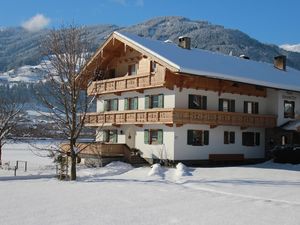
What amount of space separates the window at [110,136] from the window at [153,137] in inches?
164

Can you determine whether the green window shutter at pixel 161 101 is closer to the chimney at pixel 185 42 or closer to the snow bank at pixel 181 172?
the snow bank at pixel 181 172

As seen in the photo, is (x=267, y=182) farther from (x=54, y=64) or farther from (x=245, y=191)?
(x=54, y=64)

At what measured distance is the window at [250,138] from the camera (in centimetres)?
3600

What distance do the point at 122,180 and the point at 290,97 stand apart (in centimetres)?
1956

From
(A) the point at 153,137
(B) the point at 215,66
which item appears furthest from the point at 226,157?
(B) the point at 215,66

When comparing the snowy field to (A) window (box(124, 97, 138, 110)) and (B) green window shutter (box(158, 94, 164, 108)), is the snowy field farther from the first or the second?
(A) window (box(124, 97, 138, 110))

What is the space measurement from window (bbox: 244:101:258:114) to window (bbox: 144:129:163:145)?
26.2 ft

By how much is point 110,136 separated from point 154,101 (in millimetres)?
6516

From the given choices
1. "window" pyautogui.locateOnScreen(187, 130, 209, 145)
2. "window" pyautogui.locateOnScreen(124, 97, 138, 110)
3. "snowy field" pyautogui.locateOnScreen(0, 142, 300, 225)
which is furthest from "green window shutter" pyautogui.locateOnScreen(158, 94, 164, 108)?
"snowy field" pyautogui.locateOnScreen(0, 142, 300, 225)

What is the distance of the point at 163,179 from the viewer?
25.2 m

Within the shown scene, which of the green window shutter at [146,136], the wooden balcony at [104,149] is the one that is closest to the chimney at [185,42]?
the green window shutter at [146,136]

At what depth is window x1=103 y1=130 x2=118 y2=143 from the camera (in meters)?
37.4

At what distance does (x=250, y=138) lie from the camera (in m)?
36.5

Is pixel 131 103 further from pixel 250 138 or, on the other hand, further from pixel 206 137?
pixel 250 138
